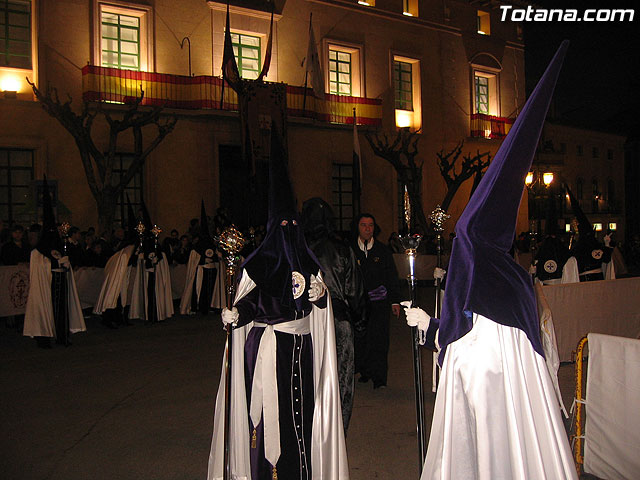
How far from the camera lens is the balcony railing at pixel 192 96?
16891 millimetres

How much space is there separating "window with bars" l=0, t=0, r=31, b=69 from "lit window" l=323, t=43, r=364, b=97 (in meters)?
10.0

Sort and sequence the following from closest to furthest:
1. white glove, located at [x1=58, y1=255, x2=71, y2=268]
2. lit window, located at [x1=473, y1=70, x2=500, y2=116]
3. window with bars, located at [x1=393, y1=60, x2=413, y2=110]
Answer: white glove, located at [x1=58, y1=255, x2=71, y2=268] → window with bars, located at [x1=393, y1=60, x2=413, y2=110] → lit window, located at [x1=473, y1=70, x2=500, y2=116]

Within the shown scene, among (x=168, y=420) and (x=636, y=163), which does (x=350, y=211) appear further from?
(x=636, y=163)

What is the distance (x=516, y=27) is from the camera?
1144 inches

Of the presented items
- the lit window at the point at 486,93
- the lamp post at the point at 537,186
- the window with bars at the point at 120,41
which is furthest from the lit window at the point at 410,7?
the window with bars at the point at 120,41

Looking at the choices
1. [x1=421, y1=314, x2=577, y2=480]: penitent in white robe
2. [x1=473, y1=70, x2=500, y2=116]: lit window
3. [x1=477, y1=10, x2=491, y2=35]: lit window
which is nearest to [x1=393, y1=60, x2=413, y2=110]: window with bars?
[x1=473, y1=70, x2=500, y2=116]: lit window

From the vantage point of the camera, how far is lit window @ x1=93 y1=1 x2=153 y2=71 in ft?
56.7

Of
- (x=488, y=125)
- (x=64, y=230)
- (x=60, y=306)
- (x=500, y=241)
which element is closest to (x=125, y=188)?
(x=64, y=230)

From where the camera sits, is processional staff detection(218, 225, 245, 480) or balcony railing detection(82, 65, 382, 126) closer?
processional staff detection(218, 225, 245, 480)

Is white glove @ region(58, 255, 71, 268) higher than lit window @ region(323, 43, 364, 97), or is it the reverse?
lit window @ region(323, 43, 364, 97)

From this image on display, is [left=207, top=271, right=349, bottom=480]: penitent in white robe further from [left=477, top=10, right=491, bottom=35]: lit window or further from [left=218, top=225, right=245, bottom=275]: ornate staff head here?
[left=477, top=10, right=491, bottom=35]: lit window

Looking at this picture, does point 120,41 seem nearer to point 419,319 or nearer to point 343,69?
point 343,69

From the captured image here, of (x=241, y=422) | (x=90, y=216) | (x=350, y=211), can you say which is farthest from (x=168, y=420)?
(x=350, y=211)

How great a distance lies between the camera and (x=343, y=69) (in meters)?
22.7
